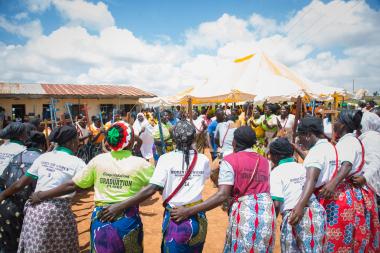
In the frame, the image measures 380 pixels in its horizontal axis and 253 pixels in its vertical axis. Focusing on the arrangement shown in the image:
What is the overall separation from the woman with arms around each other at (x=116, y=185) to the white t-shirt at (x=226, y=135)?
13.8 ft

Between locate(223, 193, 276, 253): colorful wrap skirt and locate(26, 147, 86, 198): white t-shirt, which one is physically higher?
locate(26, 147, 86, 198): white t-shirt

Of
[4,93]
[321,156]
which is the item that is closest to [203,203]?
[321,156]

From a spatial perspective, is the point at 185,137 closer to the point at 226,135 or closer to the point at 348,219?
the point at 348,219

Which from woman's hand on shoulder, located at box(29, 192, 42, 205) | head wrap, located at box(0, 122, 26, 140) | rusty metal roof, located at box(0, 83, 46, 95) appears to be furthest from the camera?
rusty metal roof, located at box(0, 83, 46, 95)

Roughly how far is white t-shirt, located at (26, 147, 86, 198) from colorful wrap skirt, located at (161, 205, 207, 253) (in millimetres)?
1083

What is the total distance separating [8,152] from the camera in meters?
3.47

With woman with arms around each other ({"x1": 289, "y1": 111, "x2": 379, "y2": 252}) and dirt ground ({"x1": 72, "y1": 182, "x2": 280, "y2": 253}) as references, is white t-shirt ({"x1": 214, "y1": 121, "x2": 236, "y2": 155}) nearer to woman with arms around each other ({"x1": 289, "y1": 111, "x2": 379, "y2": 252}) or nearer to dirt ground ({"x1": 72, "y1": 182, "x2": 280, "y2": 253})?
dirt ground ({"x1": 72, "y1": 182, "x2": 280, "y2": 253})

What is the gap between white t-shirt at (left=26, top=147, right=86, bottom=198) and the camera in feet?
8.79

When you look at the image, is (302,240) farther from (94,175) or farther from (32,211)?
(32,211)

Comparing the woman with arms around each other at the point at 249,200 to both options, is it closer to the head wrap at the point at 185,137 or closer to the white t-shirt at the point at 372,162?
the head wrap at the point at 185,137

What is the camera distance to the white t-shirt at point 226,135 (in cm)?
649

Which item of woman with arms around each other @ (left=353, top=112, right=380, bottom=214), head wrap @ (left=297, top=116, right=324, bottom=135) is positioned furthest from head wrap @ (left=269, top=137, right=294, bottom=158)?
woman with arms around each other @ (left=353, top=112, right=380, bottom=214)

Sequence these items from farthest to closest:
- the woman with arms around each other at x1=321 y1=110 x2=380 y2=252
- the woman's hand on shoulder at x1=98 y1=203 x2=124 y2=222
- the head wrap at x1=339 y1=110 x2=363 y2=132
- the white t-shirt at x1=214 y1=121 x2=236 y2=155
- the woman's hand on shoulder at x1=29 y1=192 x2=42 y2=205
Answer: the white t-shirt at x1=214 y1=121 x2=236 y2=155 < the head wrap at x1=339 y1=110 x2=363 y2=132 < the woman with arms around each other at x1=321 y1=110 x2=380 y2=252 < the woman's hand on shoulder at x1=29 y1=192 x2=42 y2=205 < the woman's hand on shoulder at x1=98 y1=203 x2=124 y2=222

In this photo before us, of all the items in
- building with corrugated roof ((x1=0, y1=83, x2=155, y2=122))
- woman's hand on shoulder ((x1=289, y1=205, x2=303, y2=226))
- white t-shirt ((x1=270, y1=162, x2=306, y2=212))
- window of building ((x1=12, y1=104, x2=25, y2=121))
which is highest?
building with corrugated roof ((x1=0, y1=83, x2=155, y2=122))
